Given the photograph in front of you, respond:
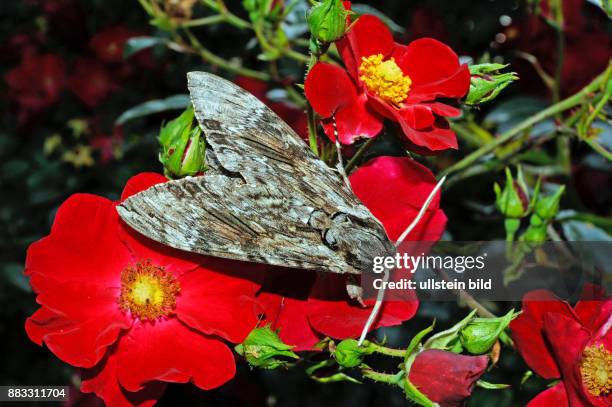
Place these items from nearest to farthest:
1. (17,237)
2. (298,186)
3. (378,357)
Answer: (298,186) → (378,357) → (17,237)

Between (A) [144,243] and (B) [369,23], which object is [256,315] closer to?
(A) [144,243]

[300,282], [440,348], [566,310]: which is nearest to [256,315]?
[300,282]

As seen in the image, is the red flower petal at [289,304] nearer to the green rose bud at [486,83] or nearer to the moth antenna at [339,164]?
the moth antenna at [339,164]

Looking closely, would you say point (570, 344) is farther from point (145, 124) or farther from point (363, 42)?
point (145, 124)

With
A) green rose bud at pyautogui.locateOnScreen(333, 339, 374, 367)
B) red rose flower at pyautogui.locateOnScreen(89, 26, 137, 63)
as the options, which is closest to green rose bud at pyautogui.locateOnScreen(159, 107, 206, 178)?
green rose bud at pyautogui.locateOnScreen(333, 339, 374, 367)

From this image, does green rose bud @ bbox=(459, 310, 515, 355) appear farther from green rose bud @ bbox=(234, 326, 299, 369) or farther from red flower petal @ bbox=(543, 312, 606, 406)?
green rose bud @ bbox=(234, 326, 299, 369)
